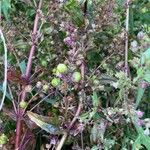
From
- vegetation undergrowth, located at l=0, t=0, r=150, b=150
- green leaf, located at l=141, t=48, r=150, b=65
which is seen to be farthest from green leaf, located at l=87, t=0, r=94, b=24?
green leaf, located at l=141, t=48, r=150, b=65

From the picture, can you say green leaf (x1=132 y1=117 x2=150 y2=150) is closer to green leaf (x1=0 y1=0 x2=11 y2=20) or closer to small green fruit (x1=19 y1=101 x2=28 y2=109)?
small green fruit (x1=19 y1=101 x2=28 y2=109)

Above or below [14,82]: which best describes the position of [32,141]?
below

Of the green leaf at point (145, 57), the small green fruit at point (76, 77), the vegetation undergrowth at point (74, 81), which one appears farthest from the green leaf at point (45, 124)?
the green leaf at point (145, 57)

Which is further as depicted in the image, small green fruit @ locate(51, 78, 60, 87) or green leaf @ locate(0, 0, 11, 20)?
green leaf @ locate(0, 0, 11, 20)

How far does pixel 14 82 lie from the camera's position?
0.94m

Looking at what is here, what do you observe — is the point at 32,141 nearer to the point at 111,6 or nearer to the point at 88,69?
the point at 88,69

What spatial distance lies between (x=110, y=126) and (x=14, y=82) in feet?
0.76

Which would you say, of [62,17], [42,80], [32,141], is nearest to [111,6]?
[62,17]

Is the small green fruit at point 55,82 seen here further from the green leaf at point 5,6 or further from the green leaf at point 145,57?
the green leaf at point 5,6

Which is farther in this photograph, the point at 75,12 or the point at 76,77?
the point at 75,12

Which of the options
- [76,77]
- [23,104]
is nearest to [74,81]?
[76,77]

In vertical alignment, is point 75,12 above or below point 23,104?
above

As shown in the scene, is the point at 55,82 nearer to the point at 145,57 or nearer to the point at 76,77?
the point at 76,77

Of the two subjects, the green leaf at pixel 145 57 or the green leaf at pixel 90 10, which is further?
the green leaf at pixel 90 10
